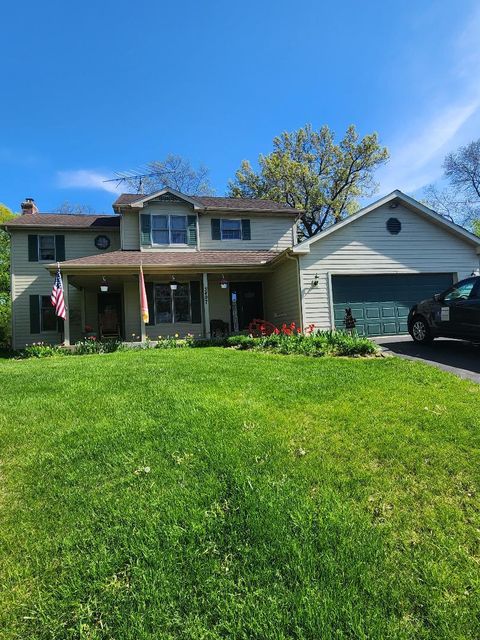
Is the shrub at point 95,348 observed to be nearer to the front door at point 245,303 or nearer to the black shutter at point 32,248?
the front door at point 245,303

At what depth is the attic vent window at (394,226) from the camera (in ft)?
45.1

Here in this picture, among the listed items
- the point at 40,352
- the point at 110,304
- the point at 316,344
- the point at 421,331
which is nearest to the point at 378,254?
the point at 421,331

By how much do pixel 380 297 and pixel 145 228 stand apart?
371 inches

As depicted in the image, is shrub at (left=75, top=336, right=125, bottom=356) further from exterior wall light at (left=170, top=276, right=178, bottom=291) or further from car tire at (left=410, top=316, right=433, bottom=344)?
car tire at (left=410, top=316, right=433, bottom=344)

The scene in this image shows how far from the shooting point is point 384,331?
525 inches

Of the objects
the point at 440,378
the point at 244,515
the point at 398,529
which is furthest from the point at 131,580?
the point at 440,378

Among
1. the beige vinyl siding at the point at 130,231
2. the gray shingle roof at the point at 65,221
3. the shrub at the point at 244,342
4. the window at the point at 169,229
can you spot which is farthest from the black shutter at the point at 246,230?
the shrub at the point at 244,342

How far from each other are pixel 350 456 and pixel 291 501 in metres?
0.89

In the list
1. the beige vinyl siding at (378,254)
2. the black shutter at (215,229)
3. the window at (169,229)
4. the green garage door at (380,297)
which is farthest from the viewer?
the black shutter at (215,229)

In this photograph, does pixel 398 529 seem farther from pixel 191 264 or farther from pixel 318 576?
pixel 191 264

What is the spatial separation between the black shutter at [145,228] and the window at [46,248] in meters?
4.21

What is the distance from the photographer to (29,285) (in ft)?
53.7

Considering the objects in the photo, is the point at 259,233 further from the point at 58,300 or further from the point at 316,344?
the point at 316,344

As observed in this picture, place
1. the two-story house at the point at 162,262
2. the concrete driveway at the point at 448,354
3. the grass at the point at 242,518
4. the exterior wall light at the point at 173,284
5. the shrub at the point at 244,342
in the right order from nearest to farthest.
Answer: the grass at the point at 242,518 → the concrete driveway at the point at 448,354 → the shrub at the point at 244,342 → the exterior wall light at the point at 173,284 → the two-story house at the point at 162,262
